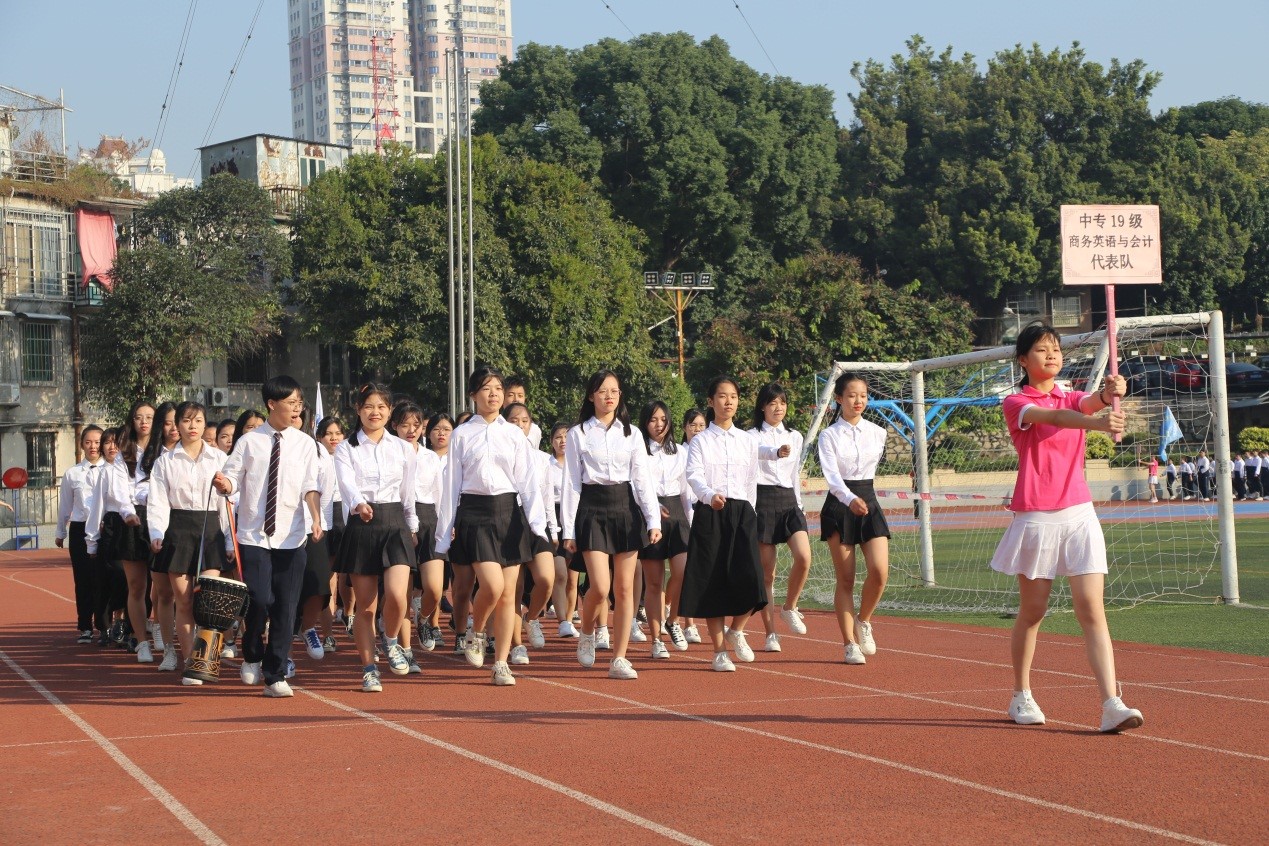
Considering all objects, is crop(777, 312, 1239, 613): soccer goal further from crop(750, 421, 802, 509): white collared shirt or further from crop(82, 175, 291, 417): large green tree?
crop(82, 175, 291, 417): large green tree

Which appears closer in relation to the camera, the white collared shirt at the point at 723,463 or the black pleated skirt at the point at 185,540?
the white collared shirt at the point at 723,463

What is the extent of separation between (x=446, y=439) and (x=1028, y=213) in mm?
45132

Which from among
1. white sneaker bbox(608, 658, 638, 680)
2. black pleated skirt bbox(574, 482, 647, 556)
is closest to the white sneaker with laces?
black pleated skirt bbox(574, 482, 647, 556)

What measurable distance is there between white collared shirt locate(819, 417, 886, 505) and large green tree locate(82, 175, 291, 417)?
103 ft

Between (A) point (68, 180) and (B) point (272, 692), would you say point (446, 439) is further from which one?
(A) point (68, 180)

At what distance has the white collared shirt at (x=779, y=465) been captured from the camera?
1098 centimetres

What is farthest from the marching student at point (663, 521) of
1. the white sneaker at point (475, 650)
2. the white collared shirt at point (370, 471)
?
the white collared shirt at point (370, 471)

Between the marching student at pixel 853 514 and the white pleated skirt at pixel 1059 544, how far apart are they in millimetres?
→ 2744

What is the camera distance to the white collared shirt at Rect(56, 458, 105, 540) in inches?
482

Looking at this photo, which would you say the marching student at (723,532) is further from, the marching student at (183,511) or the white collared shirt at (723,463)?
the marching student at (183,511)

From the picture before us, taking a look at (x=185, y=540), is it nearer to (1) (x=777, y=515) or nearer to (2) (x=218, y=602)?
(2) (x=218, y=602)

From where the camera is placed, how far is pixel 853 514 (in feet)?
33.7

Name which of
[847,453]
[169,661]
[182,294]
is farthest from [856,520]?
[182,294]

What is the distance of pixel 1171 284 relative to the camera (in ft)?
185
